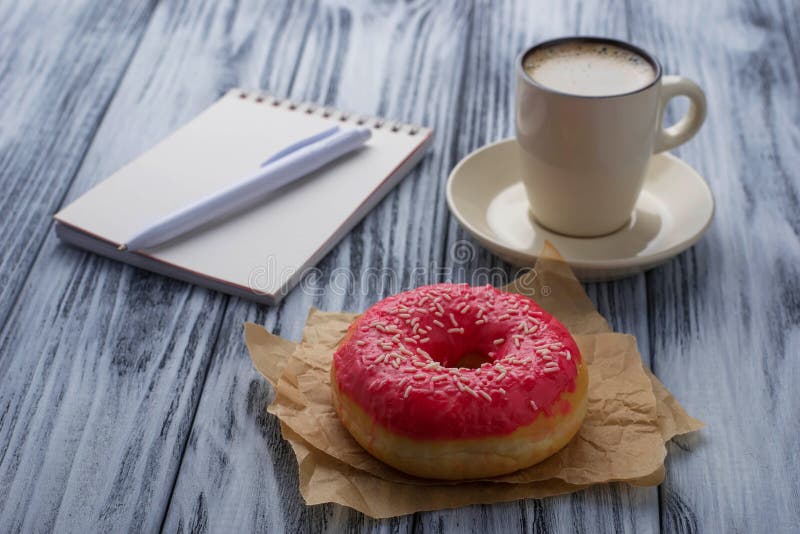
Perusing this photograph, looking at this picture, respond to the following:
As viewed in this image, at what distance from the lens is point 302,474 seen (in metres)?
0.94

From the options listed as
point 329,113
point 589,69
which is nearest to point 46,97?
point 329,113

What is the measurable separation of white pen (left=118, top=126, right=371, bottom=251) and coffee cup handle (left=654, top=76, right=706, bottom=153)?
1.54ft

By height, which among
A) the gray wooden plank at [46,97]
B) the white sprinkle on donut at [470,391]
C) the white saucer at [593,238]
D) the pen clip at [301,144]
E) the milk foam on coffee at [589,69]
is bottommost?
the gray wooden plank at [46,97]

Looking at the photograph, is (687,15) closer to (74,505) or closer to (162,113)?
(162,113)

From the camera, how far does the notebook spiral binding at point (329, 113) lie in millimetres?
1554

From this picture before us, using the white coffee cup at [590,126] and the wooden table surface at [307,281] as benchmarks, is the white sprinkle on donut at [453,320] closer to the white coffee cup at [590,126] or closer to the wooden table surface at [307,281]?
the wooden table surface at [307,281]

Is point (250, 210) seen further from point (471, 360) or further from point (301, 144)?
point (471, 360)

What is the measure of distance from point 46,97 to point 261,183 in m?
0.57

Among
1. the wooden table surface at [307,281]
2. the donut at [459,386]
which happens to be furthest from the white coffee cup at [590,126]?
the donut at [459,386]

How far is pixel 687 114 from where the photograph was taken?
A: 1.28 metres

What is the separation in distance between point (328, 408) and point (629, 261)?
0.44m

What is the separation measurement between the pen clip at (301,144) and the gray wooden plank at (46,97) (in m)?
0.33

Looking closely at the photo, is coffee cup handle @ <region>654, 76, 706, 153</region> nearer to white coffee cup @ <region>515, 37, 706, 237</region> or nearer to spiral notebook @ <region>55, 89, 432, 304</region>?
white coffee cup @ <region>515, 37, 706, 237</region>

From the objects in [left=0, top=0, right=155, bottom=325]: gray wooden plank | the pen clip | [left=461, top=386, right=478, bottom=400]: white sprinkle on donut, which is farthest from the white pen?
[left=461, top=386, right=478, bottom=400]: white sprinkle on donut
